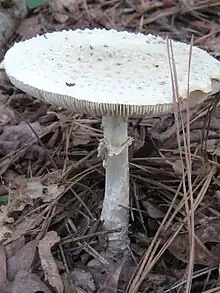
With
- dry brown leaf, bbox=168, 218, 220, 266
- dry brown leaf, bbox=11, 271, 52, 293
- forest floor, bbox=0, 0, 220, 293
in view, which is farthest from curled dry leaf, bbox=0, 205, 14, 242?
dry brown leaf, bbox=168, 218, 220, 266

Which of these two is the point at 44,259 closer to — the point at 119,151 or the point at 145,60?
the point at 119,151

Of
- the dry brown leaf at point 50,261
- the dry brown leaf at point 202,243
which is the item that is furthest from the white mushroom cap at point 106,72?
the dry brown leaf at point 50,261

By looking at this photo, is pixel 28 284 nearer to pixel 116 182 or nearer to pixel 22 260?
pixel 22 260

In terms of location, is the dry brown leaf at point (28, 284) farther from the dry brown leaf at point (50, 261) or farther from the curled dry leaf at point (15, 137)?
the curled dry leaf at point (15, 137)

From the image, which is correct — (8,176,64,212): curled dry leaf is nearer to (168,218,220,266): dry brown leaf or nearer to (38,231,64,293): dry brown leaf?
(38,231,64,293): dry brown leaf

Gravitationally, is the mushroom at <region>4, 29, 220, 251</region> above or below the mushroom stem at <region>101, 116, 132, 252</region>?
above

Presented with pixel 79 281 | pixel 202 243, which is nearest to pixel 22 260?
pixel 79 281
